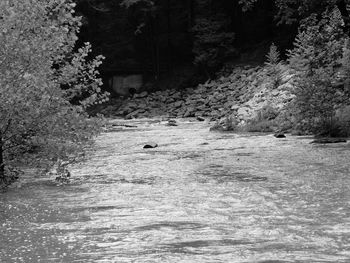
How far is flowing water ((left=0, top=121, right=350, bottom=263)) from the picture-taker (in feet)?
23.2

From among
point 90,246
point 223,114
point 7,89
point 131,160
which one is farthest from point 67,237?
point 223,114

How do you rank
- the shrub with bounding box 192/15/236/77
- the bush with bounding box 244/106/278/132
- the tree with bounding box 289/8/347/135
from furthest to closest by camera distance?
1. the shrub with bounding box 192/15/236/77
2. the bush with bounding box 244/106/278/132
3. the tree with bounding box 289/8/347/135

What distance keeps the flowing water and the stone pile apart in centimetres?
1161

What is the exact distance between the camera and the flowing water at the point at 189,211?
7.09 meters

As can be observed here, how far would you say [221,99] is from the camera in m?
38.0

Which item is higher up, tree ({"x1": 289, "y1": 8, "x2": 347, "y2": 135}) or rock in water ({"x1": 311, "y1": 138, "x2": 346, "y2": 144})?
tree ({"x1": 289, "y1": 8, "x2": 347, "y2": 135})

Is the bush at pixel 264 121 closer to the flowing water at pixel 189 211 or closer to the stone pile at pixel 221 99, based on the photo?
the stone pile at pixel 221 99

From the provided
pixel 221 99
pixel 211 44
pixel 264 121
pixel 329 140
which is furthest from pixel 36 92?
pixel 211 44

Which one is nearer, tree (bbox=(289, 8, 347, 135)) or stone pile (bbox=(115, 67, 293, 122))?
tree (bbox=(289, 8, 347, 135))

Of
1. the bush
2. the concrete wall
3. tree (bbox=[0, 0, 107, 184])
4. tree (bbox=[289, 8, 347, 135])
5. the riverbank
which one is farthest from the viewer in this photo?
the concrete wall

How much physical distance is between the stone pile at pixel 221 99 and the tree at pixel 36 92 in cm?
1522

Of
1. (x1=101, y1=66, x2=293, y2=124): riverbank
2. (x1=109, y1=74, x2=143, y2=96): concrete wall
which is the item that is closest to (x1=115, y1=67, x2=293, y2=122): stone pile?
(x1=101, y1=66, x2=293, y2=124): riverbank

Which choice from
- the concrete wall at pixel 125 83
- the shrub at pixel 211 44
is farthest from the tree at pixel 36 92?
the concrete wall at pixel 125 83

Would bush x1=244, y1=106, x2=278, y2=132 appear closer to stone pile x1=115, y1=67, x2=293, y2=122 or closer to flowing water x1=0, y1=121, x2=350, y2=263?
stone pile x1=115, y1=67, x2=293, y2=122
